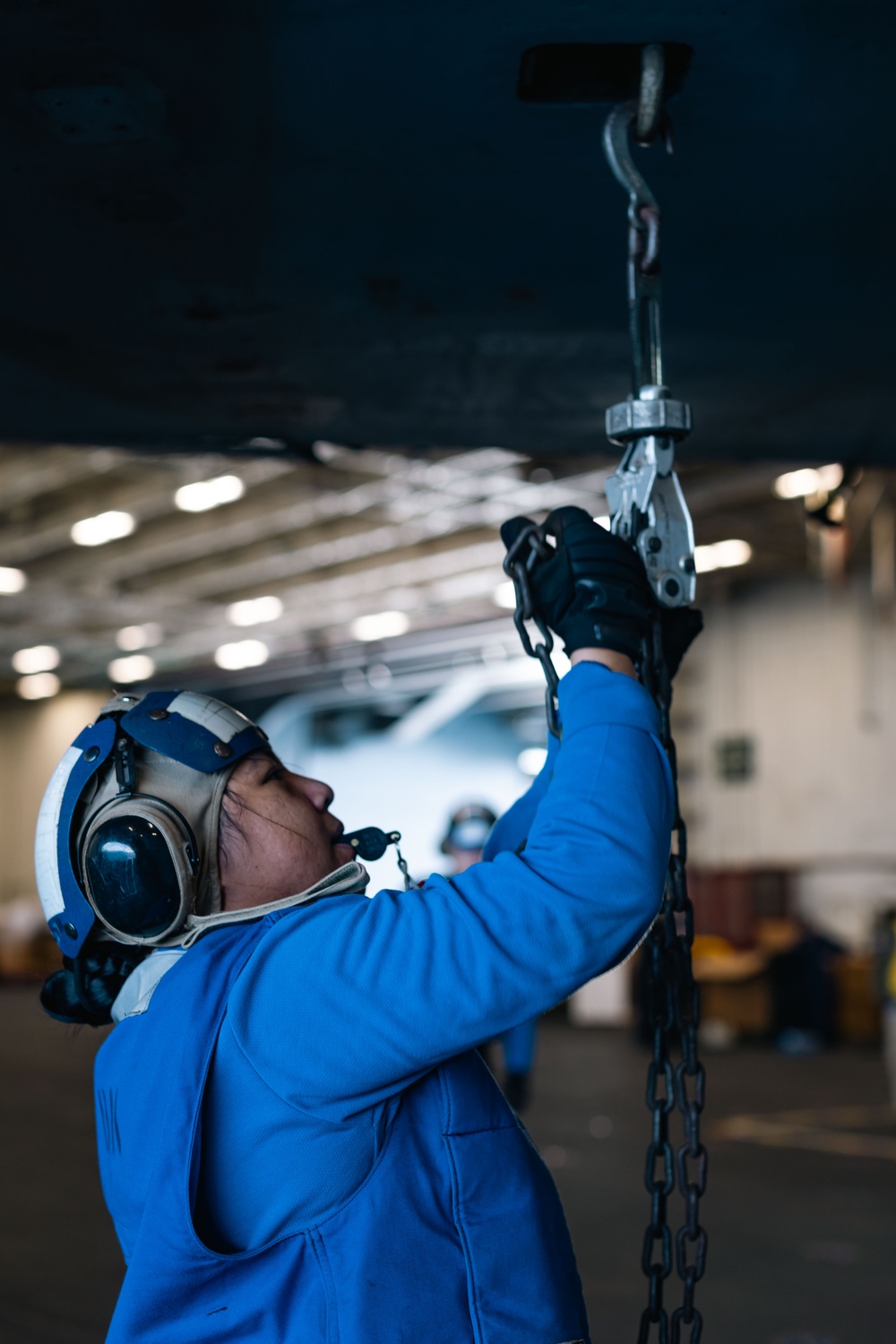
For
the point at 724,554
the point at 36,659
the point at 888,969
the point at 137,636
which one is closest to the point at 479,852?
the point at 888,969

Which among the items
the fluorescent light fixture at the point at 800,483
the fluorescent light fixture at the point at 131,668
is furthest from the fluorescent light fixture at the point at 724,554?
the fluorescent light fixture at the point at 131,668

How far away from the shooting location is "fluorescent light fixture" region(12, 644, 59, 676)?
824 inches

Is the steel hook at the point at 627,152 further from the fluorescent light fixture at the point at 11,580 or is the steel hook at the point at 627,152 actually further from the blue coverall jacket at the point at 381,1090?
the fluorescent light fixture at the point at 11,580

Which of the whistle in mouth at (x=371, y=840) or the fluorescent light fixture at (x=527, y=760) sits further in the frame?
the fluorescent light fixture at (x=527, y=760)

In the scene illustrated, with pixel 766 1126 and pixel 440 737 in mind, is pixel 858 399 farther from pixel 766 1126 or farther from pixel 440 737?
pixel 440 737

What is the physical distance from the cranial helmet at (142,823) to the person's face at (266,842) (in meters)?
0.02

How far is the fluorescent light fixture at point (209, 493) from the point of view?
Answer: 11984 mm

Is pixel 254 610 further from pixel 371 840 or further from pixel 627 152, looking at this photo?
pixel 627 152

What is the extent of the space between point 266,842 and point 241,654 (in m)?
19.4

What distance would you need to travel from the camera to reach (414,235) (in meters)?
2.14

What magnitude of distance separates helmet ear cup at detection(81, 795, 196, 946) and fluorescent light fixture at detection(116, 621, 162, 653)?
17384 mm

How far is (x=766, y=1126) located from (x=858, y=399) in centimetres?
709

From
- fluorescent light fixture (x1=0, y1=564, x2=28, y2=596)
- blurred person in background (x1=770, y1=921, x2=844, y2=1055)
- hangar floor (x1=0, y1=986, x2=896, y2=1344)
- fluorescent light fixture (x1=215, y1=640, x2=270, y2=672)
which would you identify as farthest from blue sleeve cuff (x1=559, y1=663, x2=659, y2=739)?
fluorescent light fixture (x1=215, y1=640, x2=270, y2=672)

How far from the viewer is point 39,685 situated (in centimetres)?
2459
